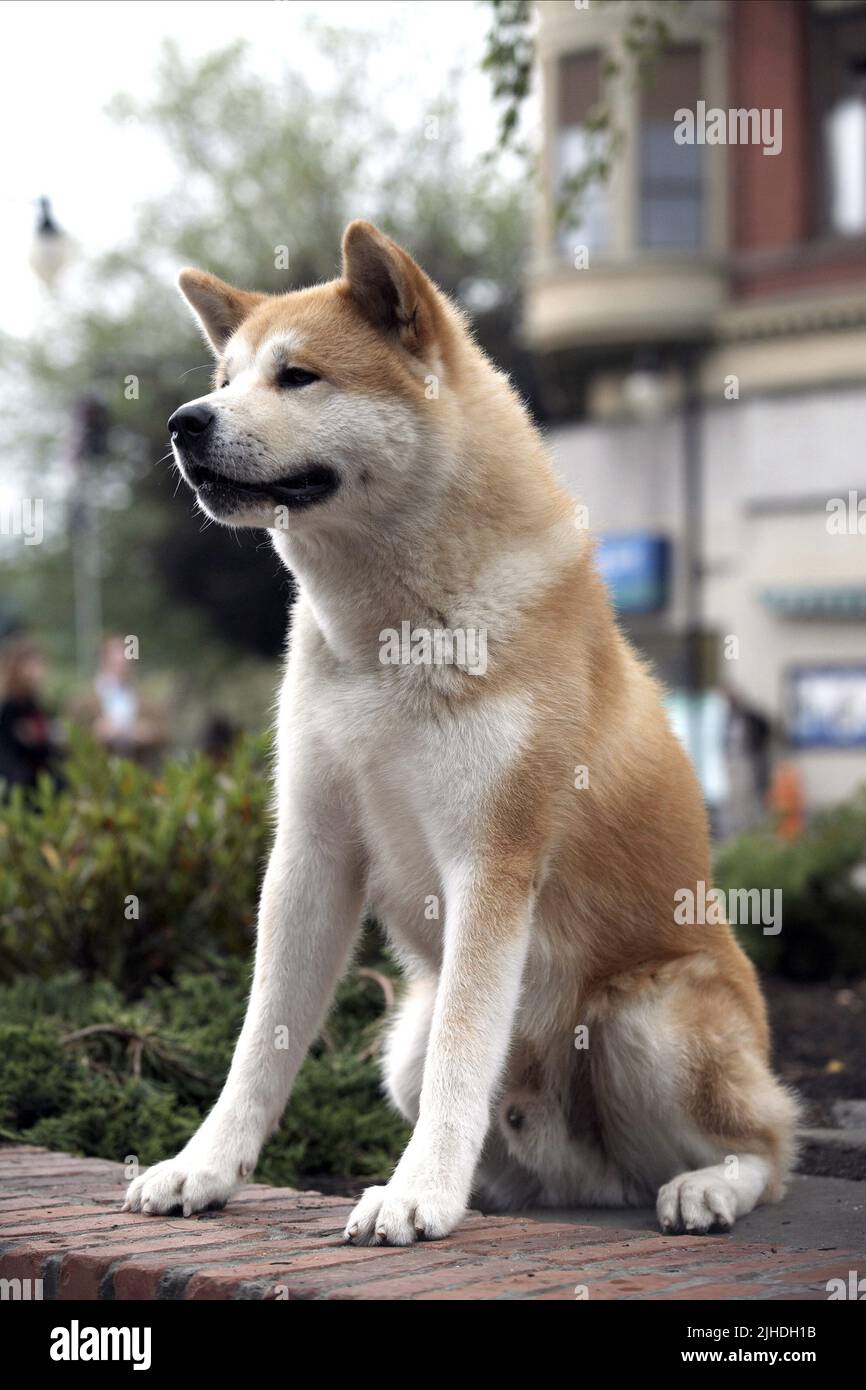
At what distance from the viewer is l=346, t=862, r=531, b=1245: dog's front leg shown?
136 inches

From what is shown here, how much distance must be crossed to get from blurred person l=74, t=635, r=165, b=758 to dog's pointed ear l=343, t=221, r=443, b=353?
9.72 m

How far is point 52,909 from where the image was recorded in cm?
621

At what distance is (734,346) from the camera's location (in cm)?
2333

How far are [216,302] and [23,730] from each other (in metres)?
6.83

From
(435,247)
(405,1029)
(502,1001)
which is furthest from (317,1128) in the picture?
(435,247)

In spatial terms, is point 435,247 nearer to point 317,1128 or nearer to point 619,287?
point 619,287

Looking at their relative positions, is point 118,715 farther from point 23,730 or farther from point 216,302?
point 216,302

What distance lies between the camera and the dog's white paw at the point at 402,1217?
3.42m

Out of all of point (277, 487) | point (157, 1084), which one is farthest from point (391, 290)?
point (157, 1084)

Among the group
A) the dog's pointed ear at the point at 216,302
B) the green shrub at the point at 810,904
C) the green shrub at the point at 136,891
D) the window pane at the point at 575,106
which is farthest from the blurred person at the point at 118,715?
the window pane at the point at 575,106

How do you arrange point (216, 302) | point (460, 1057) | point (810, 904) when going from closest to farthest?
point (460, 1057), point (216, 302), point (810, 904)

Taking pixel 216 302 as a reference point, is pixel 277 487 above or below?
below

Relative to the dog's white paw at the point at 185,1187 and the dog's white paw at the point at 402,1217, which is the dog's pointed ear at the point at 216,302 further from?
the dog's white paw at the point at 402,1217

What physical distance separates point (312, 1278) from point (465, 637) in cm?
145
